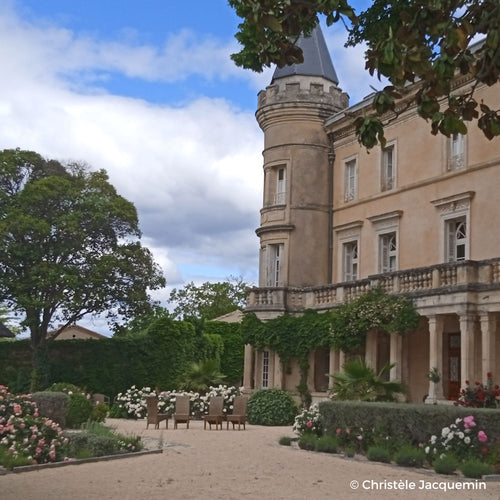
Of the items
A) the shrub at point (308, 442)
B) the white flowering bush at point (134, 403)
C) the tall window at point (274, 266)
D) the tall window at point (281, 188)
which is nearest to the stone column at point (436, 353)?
the shrub at point (308, 442)

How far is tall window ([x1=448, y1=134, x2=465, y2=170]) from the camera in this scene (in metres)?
24.0

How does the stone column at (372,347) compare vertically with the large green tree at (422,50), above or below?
below

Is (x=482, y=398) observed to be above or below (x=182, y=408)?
above

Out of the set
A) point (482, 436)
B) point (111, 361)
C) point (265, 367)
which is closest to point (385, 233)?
point (265, 367)

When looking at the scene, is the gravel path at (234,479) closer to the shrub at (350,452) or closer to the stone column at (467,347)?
the shrub at (350,452)

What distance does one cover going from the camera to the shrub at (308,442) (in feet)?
53.8

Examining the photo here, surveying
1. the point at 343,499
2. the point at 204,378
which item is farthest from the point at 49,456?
the point at 204,378

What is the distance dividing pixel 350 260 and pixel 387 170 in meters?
3.73

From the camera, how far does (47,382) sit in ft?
103

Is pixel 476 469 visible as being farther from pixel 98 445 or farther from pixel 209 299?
pixel 209 299

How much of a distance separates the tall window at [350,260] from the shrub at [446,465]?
1639cm

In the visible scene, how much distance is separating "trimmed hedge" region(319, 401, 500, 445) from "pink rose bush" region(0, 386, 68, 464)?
554 cm

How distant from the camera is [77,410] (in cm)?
2094

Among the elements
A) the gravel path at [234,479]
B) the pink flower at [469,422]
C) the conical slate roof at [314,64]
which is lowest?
the gravel path at [234,479]
